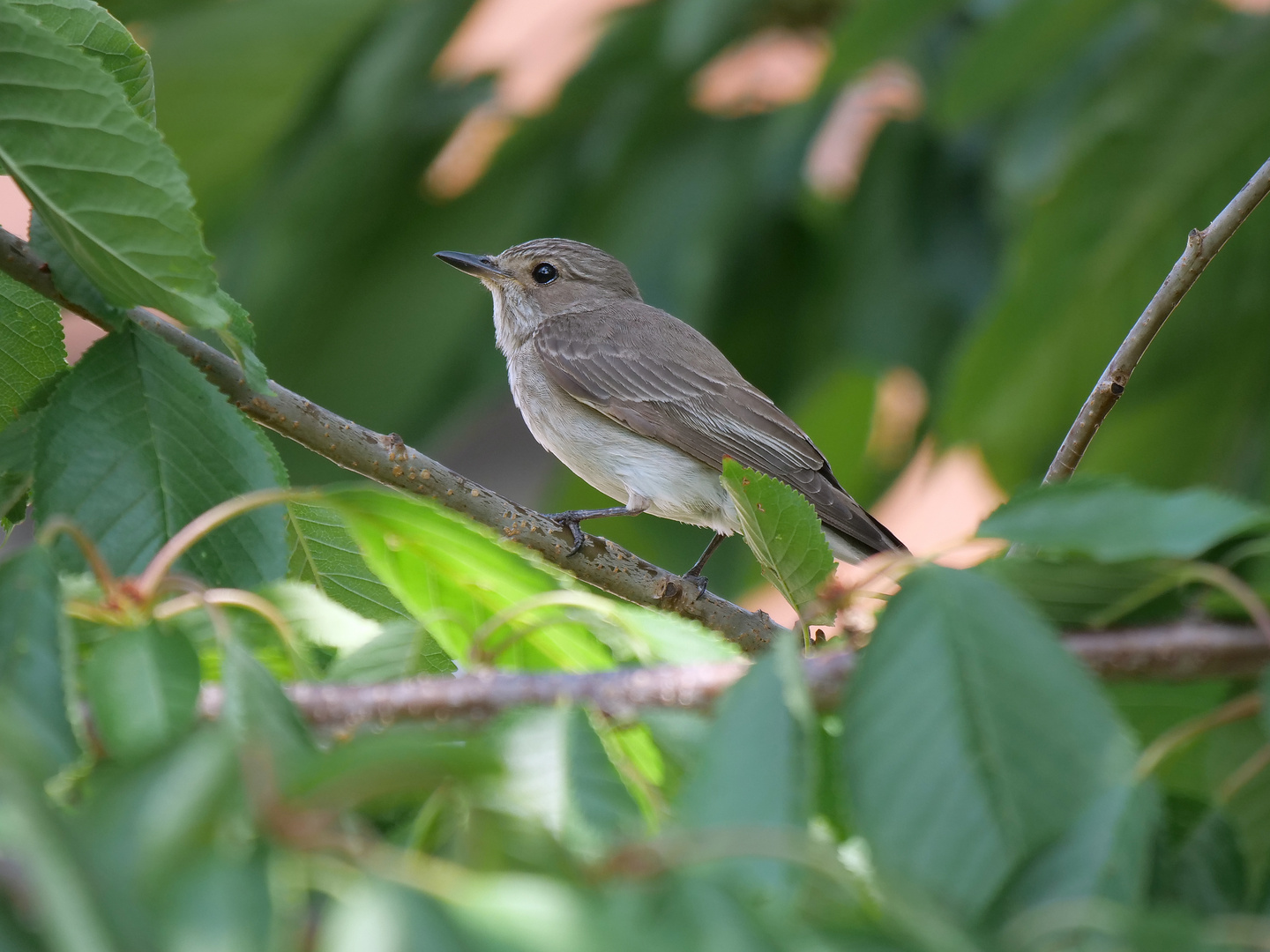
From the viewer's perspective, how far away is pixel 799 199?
600cm

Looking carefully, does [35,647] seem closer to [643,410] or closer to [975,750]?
[975,750]

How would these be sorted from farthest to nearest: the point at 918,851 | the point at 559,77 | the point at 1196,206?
the point at 559,77
the point at 1196,206
the point at 918,851

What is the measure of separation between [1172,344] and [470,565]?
423 centimetres

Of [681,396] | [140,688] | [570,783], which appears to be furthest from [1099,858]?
[681,396]

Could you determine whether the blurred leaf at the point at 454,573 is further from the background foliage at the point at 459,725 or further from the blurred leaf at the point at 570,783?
Result: the blurred leaf at the point at 570,783

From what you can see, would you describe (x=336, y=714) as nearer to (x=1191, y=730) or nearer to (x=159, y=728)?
(x=159, y=728)

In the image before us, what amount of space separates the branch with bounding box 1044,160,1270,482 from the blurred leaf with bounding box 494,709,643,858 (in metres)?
1.50

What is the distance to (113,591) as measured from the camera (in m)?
1.22

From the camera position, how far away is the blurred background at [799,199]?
476cm

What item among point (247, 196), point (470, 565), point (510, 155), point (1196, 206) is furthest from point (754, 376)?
point (470, 565)

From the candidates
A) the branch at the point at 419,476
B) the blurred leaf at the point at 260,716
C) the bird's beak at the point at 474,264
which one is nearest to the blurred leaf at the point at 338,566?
the branch at the point at 419,476

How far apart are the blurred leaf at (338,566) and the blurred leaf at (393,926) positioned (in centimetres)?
124

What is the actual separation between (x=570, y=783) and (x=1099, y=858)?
0.38 m

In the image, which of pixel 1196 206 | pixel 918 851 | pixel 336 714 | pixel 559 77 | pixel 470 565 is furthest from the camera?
pixel 559 77
